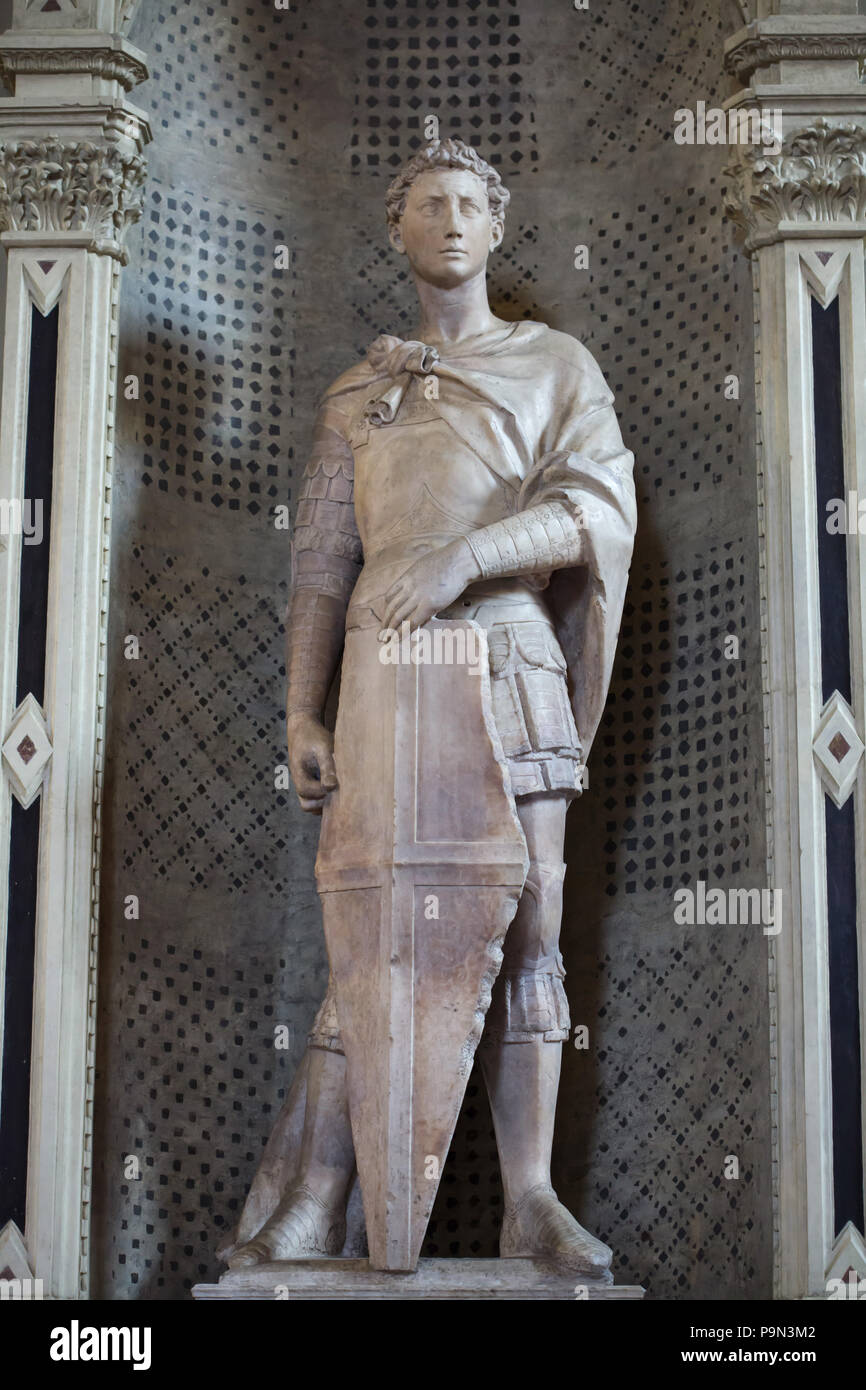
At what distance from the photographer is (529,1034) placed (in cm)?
812

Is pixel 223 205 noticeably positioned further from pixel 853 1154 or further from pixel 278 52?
pixel 853 1154

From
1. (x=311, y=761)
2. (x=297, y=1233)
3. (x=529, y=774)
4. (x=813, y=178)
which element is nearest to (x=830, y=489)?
(x=813, y=178)

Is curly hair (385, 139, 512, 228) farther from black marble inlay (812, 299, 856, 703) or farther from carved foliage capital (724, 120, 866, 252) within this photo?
black marble inlay (812, 299, 856, 703)

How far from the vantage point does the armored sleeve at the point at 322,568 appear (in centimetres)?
859

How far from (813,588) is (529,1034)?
6.43 feet

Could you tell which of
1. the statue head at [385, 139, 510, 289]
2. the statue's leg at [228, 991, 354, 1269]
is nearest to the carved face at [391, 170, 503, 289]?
the statue head at [385, 139, 510, 289]

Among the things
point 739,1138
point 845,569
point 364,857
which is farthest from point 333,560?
point 739,1138

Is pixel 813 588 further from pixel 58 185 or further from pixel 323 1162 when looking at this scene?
pixel 58 185

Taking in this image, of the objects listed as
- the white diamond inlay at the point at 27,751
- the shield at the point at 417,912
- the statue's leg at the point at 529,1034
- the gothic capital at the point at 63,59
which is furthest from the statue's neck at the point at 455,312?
the white diamond inlay at the point at 27,751

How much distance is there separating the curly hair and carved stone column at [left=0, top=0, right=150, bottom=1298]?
109 cm

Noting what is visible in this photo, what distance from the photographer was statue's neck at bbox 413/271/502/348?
345 inches

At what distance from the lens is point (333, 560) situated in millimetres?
8695

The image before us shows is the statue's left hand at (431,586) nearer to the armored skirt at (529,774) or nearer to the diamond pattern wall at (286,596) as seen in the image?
the armored skirt at (529,774)

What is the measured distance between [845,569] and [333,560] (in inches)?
73.5
